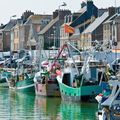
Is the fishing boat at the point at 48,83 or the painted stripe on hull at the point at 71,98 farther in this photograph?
the fishing boat at the point at 48,83

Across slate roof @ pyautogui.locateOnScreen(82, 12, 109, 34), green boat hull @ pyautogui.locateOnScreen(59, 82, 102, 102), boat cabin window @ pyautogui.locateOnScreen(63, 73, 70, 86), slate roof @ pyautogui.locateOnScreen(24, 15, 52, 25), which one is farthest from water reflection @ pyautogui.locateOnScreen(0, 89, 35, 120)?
slate roof @ pyautogui.locateOnScreen(24, 15, 52, 25)

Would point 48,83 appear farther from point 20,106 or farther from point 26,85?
point 26,85

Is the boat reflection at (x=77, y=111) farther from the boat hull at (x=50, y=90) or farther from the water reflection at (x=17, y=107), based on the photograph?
the boat hull at (x=50, y=90)

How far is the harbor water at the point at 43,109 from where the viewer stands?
4988 centimetres

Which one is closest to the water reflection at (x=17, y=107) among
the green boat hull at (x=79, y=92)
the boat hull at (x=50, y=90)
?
the boat hull at (x=50, y=90)

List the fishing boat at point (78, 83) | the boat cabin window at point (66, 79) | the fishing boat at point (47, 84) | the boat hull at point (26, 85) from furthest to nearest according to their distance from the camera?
the boat hull at point (26, 85), the fishing boat at point (47, 84), the boat cabin window at point (66, 79), the fishing boat at point (78, 83)

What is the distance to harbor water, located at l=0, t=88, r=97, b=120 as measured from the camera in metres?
49.9

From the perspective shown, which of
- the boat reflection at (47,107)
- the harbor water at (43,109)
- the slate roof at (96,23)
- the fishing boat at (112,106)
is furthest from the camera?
the slate roof at (96,23)

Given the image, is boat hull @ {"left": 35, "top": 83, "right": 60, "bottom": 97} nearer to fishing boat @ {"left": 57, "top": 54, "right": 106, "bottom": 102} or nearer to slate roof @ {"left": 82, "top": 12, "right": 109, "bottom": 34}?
fishing boat @ {"left": 57, "top": 54, "right": 106, "bottom": 102}

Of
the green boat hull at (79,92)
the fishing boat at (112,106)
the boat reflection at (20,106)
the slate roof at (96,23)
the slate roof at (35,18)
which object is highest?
the slate roof at (35,18)

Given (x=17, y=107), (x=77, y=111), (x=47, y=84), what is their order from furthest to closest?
(x=47, y=84), (x=17, y=107), (x=77, y=111)

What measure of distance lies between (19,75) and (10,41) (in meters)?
72.5

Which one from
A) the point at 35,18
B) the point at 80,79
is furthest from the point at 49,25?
the point at 80,79

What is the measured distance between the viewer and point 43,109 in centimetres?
5641
